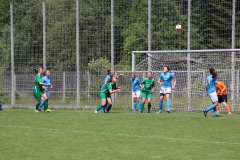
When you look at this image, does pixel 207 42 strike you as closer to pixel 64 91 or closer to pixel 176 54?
pixel 176 54

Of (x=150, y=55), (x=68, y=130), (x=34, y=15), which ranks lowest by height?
(x=68, y=130)

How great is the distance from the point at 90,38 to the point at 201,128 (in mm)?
15152

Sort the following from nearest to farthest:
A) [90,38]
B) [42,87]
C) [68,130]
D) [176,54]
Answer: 1. [68,130]
2. [42,87]
3. [176,54]
4. [90,38]

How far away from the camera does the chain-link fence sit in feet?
89.4

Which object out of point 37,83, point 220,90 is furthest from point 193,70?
point 37,83

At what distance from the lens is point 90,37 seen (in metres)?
30.0

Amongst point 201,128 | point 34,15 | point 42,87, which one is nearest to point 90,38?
point 34,15

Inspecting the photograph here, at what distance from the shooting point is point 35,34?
31.6 m

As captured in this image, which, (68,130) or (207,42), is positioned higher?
(207,42)

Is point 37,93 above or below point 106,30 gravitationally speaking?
below

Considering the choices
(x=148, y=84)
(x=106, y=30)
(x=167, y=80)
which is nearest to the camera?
(x=167, y=80)

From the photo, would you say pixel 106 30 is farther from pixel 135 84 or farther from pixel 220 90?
pixel 220 90

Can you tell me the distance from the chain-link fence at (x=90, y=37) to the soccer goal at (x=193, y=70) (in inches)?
38.6

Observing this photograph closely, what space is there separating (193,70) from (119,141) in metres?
14.3
